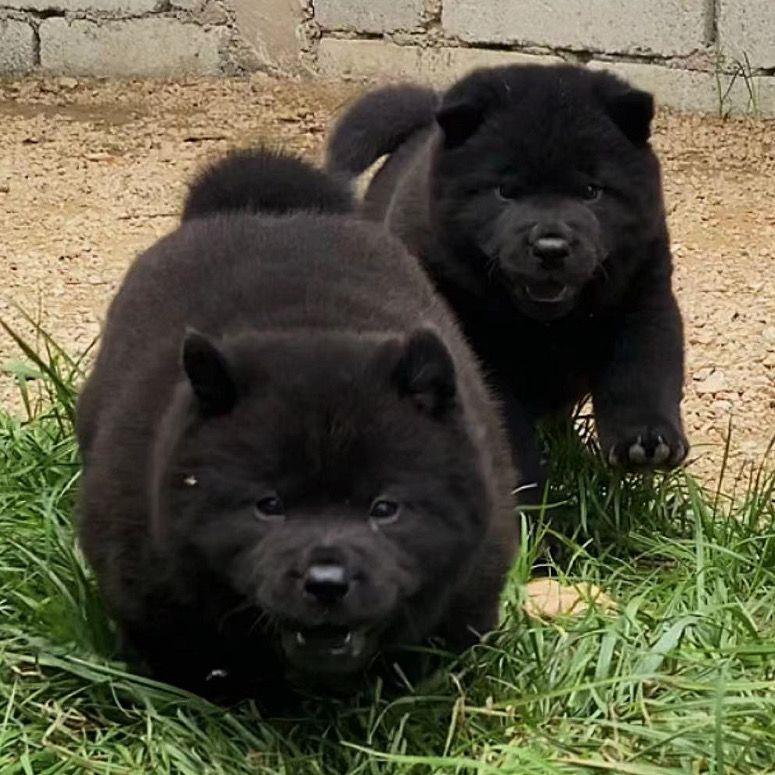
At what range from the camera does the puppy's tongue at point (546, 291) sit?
4434mm

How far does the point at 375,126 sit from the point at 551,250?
142 centimetres

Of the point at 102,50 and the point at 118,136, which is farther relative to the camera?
the point at 102,50

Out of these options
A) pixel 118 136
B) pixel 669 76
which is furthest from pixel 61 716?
pixel 669 76

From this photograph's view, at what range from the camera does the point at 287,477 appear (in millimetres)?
2896

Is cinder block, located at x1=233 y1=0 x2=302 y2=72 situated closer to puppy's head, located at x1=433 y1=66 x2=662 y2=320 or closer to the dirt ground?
the dirt ground

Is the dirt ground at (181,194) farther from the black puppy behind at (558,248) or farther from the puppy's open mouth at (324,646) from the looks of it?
the puppy's open mouth at (324,646)

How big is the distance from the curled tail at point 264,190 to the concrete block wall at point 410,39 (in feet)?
14.2

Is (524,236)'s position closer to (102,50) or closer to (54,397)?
(54,397)

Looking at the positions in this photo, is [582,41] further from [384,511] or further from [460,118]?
[384,511]

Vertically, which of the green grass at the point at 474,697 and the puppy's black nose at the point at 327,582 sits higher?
the puppy's black nose at the point at 327,582

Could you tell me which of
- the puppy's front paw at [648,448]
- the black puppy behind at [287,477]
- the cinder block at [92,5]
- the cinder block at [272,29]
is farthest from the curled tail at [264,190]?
the cinder block at [92,5]

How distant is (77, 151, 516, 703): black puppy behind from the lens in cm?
289

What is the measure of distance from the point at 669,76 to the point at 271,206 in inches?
178

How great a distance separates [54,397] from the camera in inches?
180
